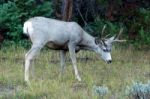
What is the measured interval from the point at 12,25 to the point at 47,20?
512 cm

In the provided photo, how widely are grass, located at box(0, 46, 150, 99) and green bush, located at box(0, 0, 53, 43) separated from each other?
0.98 m

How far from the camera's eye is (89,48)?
13820 mm

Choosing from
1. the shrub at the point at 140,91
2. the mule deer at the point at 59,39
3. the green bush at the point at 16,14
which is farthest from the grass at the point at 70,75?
the green bush at the point at 16,14

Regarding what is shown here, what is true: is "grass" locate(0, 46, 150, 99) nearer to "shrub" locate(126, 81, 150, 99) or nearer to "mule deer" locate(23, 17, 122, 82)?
"mule deer" locate(23, 17, 122, 82)

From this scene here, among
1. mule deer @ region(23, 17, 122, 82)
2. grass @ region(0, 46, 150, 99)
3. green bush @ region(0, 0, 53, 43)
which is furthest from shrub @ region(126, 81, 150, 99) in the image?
green bush @ region(0, 0, 53, 43)

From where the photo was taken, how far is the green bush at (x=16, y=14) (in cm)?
1798

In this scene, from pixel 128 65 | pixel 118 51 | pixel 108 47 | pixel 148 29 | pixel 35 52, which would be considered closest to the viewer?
pixel 35 52

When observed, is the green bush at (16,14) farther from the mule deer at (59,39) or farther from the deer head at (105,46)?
the deer head at (105,46)

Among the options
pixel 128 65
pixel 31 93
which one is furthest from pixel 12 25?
pixel 31 93

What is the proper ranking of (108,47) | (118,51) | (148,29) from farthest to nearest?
1. (148,29)
2. (118,51)
3. (108,47)

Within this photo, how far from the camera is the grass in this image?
11.1m

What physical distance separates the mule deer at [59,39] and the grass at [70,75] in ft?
1.32

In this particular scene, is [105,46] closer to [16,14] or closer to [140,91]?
[140,91]

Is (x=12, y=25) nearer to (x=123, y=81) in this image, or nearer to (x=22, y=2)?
(x=22, y=2)
